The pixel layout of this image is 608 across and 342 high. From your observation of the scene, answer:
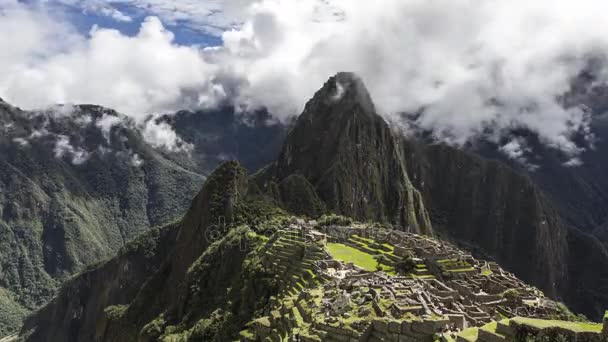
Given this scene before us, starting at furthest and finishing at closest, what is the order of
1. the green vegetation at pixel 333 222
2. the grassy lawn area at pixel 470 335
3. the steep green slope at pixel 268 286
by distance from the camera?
the green vegetation at pixel 333 222
the steep green slope at pixel 268 286
the grassy lawn area at pixel 470 335

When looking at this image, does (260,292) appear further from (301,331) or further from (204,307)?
(301,331)

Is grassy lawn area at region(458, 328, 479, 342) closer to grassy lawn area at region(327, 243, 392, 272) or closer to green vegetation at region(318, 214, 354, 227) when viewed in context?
grassy lawn area at region(327, 243, 392, 272)

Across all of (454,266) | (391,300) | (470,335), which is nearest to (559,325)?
(470,335)

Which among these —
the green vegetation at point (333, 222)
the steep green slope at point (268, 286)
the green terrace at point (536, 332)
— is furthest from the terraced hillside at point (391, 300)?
the green vegetation at point (333, 222)

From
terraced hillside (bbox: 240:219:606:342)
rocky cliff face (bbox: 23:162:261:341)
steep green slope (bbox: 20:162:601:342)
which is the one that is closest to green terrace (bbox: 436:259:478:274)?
terraced hillside (bbox: 240:219:606:342)

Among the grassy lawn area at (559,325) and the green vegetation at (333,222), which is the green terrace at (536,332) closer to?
the grassy lawn area at (559,325)

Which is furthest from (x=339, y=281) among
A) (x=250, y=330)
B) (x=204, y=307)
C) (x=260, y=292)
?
(x=204, y=307)

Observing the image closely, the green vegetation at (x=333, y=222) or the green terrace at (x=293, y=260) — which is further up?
the green vegetation at (x=333, y=222)

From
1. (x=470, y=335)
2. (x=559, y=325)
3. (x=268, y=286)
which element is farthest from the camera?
(x=268, y=286)

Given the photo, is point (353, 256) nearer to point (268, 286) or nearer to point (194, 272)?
point (268, 286)
